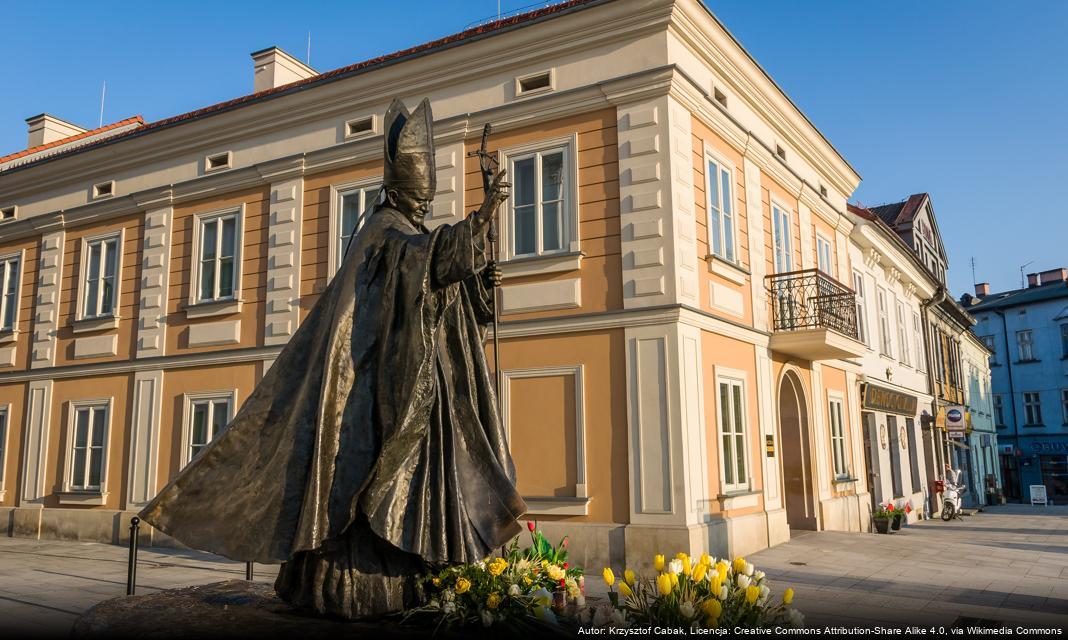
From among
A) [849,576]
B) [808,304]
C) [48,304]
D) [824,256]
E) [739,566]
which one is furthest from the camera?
[824,256]

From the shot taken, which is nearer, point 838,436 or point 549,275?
point 549,275

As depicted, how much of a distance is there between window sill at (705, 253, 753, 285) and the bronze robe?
29.0 ft

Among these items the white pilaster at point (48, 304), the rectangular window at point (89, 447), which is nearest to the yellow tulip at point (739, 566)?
the rectangular window at point (89, 447)

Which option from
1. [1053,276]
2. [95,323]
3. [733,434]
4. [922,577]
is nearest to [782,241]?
[733,434]

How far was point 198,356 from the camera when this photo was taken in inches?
619

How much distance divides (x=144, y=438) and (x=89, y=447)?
169 cm

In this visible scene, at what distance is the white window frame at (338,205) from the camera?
1440 centimetres

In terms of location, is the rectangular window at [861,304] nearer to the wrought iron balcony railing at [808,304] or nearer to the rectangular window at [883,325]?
the rectangular window at [883,325]

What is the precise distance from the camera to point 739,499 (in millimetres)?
12352

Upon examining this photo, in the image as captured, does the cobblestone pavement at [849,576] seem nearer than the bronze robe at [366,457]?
No

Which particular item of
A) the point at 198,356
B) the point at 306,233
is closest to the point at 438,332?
the point at 306,233

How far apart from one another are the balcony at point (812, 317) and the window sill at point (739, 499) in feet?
9.71

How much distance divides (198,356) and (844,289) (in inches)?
490

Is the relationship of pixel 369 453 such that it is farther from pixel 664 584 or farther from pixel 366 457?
pixel 664 584
